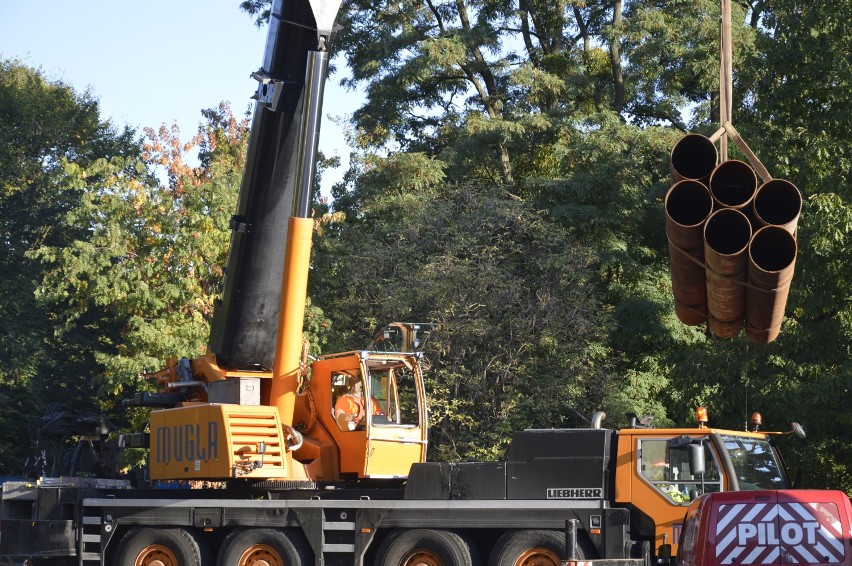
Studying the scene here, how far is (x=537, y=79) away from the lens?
3177 cm

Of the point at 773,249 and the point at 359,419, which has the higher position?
the point at 773,249

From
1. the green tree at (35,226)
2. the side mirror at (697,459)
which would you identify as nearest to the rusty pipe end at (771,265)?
the side mirror at (697,459)

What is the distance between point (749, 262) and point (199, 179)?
27.4 meters

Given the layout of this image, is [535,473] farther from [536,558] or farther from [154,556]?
[154,556]

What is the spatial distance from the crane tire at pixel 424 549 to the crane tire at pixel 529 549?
419mm

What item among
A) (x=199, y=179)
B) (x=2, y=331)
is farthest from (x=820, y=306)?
(x=2, y=331)

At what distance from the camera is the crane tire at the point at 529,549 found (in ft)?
47.2

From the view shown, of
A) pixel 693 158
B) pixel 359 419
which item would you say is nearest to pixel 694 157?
pixel 693 158

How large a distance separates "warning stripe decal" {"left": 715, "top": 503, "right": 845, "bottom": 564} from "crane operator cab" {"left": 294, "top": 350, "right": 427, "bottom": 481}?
794cm

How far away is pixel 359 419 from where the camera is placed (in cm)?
1617

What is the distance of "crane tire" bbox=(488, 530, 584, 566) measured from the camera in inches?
567

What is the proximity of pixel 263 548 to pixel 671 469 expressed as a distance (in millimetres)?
5531

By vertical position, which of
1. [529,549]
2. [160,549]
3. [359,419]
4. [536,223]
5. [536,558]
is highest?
[536,223]

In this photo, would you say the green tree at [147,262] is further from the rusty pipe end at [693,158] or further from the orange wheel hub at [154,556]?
the rusty pipe end at [693,158]
